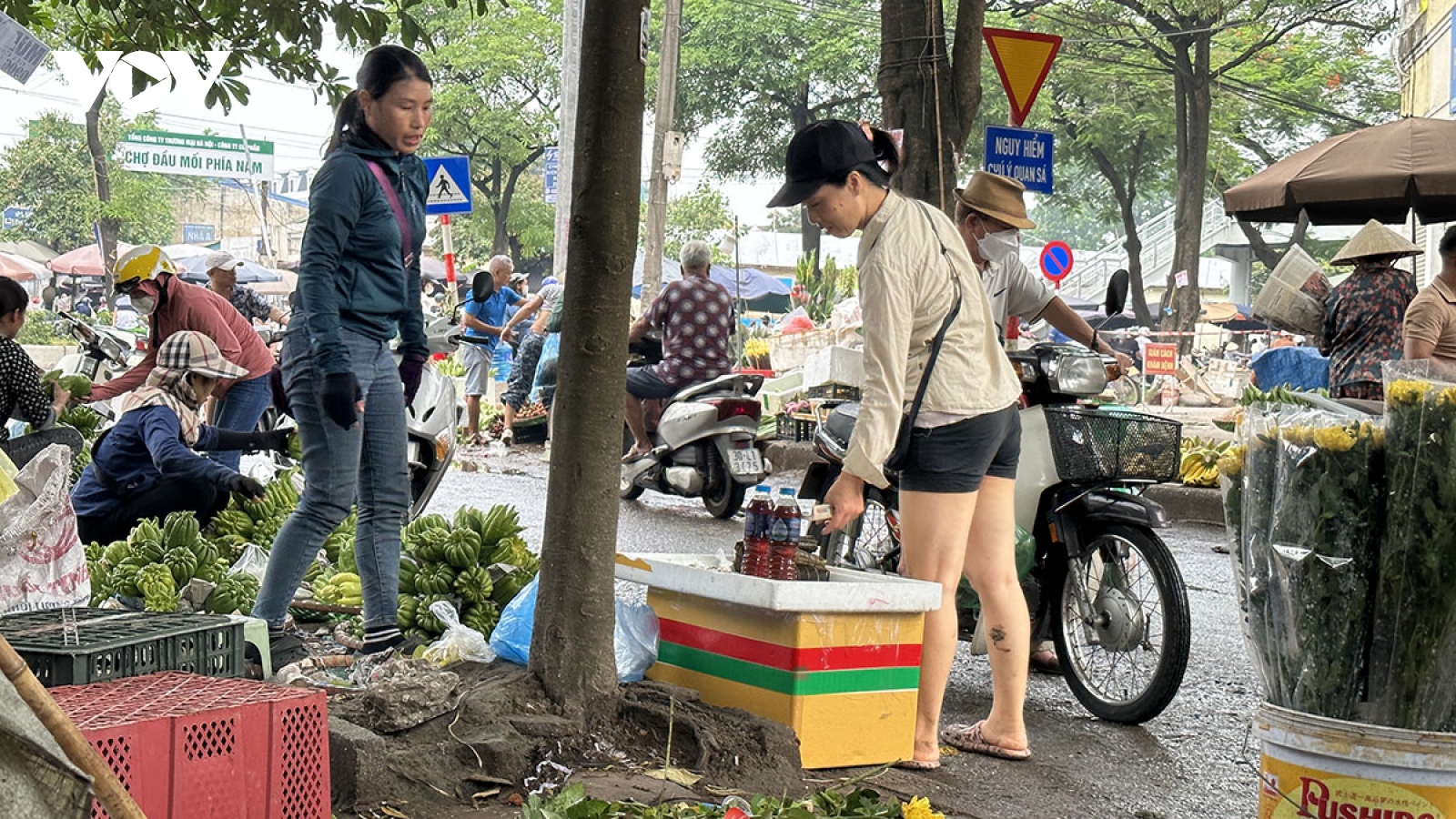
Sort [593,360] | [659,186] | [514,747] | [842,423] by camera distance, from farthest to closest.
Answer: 1. [659,186]
2. [842,423]
3. [593,360]
4. [514,747]

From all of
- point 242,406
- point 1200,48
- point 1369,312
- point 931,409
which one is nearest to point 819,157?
point 931,409

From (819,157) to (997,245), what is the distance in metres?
1.76

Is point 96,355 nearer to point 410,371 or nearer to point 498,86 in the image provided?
point 410,371

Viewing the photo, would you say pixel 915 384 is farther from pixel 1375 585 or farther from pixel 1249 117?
pixel 1249 117

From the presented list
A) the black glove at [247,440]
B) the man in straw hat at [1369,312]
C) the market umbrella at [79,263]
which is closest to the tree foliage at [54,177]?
the market umbrella at [79,263]

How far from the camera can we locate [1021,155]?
11320mm

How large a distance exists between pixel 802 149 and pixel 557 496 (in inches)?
50.4

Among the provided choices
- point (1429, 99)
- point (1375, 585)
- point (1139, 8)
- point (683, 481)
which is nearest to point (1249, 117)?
point (1139, 8)

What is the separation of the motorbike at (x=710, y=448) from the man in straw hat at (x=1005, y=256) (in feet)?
16.2

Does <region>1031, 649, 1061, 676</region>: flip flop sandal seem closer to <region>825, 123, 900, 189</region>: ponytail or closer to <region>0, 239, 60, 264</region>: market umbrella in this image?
<region>825, 123, 900, 189</region>: ponytail

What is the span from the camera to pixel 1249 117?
121 ft

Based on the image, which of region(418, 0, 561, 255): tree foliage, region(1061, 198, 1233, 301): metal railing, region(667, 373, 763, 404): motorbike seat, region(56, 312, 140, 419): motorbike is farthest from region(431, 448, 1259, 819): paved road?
region(1061, 198, 1233, 301): metal railing

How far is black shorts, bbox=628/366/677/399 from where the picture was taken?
38.8 feet

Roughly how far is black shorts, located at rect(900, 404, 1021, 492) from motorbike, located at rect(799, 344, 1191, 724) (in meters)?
1.04
